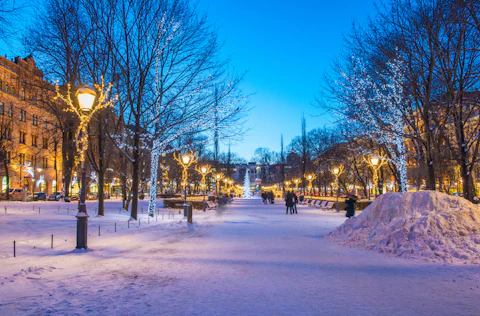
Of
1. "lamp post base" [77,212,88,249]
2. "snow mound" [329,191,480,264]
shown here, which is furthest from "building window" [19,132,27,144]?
"snow mound" [329,191,480,264]

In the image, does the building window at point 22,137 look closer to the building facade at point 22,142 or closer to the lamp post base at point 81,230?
the building facade at point 22,142

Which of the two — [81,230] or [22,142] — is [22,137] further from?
[81,230]

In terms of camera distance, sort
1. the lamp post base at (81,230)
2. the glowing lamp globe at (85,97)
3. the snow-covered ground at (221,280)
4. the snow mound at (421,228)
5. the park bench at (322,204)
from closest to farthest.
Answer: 1. the snow-covered ground at (221,280)
2. the snow mound at (421,228)
3. the lamp post base at (81,230)
4. the glowing lamp globe at (85,97)
5. the park bench at (322,204)

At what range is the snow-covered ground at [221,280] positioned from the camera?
5.29m

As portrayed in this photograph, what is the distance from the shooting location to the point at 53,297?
572 centimetres

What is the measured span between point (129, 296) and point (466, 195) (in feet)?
56.7

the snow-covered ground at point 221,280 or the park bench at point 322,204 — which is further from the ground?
the snow-covered ground at point 221,280

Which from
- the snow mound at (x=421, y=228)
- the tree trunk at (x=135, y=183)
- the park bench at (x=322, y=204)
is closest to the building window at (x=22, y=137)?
the park bench at (x=322, y=204)

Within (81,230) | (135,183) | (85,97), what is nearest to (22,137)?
(135,183)

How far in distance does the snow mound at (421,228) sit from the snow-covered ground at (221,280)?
2.16 ft

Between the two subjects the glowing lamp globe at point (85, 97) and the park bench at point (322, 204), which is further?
the park bench at point (322, 204)

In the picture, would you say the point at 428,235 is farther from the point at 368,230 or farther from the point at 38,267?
the point at 38,267

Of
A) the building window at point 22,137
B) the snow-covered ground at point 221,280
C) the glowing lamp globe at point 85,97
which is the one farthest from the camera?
the building window at point 22,137

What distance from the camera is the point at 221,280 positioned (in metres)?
6.95
